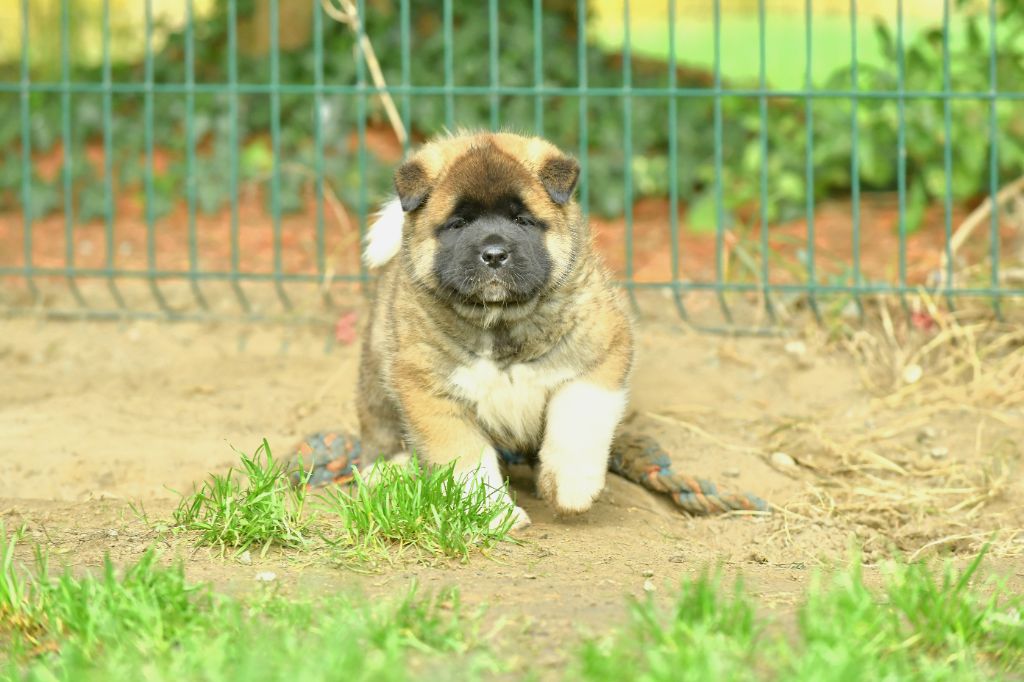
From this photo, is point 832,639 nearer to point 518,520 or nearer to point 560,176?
point 518,520

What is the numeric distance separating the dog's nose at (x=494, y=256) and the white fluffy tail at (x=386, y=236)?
0.64m

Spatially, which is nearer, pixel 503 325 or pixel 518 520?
pixel 518 520

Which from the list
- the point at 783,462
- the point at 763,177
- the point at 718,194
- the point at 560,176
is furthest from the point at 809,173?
the point at 560,176

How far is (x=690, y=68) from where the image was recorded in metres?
9.86

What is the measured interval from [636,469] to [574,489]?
2.81ft

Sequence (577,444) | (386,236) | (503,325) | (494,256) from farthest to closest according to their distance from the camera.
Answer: (386,236), (503,325), (577,444), (494,256)

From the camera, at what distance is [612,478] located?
5.40 m

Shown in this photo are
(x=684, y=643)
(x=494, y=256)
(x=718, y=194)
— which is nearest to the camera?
(x=684, y=643)

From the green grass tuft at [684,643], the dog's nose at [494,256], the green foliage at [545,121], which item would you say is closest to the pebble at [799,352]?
the green foliage at [545,121]

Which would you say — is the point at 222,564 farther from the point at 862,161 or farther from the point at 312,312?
the point at 862,161

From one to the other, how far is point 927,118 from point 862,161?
1.59ft

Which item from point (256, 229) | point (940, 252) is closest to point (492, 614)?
point (940, 252)

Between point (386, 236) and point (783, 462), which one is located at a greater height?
point (386, 236)

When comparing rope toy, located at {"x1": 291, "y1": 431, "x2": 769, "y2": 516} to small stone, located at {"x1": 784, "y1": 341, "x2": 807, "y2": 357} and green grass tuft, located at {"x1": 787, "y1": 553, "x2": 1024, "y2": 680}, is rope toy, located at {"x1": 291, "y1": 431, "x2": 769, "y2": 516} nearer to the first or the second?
small stone, located at {"x1": 784, "y1": 341, "x2": 807, "y2": 357}
